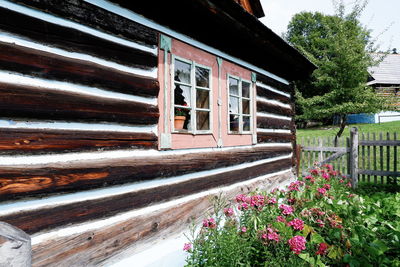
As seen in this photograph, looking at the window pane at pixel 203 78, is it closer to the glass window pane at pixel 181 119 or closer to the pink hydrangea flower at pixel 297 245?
the glass window pane at pixel 181 119

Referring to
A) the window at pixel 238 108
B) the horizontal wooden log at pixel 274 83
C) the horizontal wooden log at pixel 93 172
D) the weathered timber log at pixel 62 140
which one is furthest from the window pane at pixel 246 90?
the weathered timber log at pixel 62 140

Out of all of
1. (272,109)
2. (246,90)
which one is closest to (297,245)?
(246,90)

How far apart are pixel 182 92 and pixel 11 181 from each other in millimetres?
2129

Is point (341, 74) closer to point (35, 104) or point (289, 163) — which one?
point (289, 163)

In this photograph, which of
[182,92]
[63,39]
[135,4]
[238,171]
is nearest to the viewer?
[63,39]

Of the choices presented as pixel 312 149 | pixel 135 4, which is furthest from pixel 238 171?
pixel 312 149

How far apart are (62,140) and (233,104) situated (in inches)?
114

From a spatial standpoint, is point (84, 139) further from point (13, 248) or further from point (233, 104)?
point (233, 104)

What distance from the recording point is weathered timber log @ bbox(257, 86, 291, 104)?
4.96m

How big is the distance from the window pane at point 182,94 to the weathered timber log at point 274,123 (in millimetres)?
1955

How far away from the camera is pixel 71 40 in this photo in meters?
2.12

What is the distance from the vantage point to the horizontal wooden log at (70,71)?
5.83 feet

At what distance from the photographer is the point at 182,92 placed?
3.33 meters

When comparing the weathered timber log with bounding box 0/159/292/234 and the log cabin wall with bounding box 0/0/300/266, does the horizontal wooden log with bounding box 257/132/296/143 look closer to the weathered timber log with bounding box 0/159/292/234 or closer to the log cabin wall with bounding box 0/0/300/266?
the weathered timber log with bounding box 0/159/292/234
